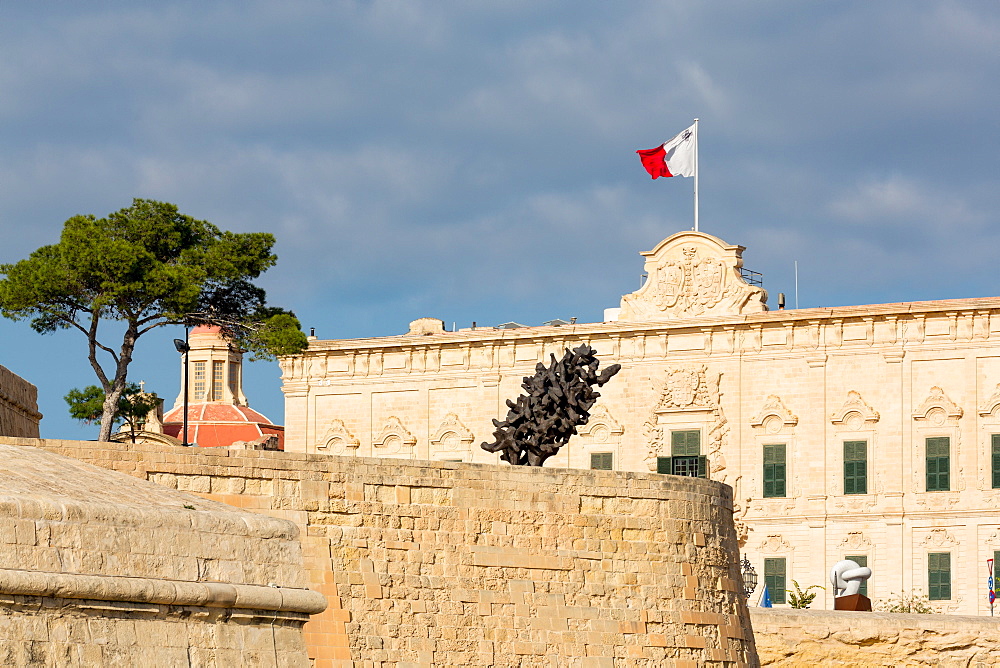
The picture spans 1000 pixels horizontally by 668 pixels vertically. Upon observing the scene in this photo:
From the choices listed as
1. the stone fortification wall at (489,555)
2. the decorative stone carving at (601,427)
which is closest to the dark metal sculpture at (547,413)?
the stone fortification wall at (489,555)

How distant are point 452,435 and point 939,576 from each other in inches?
609

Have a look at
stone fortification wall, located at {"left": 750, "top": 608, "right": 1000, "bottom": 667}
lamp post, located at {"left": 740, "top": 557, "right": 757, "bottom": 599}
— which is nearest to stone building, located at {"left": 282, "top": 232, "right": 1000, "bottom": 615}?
lamp post, located at {"left": 740, "top": 557, "right": 757, "bottom": 599}

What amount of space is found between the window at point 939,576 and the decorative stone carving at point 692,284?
9.22 m

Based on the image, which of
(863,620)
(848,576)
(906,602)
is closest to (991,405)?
(906,602)

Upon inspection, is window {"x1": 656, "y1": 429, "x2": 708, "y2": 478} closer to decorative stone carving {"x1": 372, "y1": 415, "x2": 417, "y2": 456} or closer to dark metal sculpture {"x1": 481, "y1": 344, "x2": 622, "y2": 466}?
decorative stone carving {"x1": 372, "y1": 415, "x2": 417, "y2": 456}

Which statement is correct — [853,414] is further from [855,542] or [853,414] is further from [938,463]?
[855,542]

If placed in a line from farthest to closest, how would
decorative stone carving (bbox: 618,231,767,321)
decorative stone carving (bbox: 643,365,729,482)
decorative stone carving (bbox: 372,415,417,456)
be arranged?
decorative stone carving (bbox: 372,415,417,456)
decorative stone carving (bbox: 618,231,767,321)
decorative stone carving (bbox: 643,365,729,482)

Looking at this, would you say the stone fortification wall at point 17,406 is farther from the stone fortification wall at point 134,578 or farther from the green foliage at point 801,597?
the green foliage at point 801,597

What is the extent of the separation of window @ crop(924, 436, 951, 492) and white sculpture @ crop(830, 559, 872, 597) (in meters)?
12.1

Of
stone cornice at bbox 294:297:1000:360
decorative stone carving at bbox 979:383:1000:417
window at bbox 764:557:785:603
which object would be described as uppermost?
stone cornice at bbox 294:297:1000:360

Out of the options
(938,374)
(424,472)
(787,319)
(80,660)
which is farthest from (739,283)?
(80,660)

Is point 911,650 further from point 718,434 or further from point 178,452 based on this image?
point 718,434

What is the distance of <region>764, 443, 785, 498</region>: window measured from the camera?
54500mm

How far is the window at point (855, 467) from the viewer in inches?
2104
